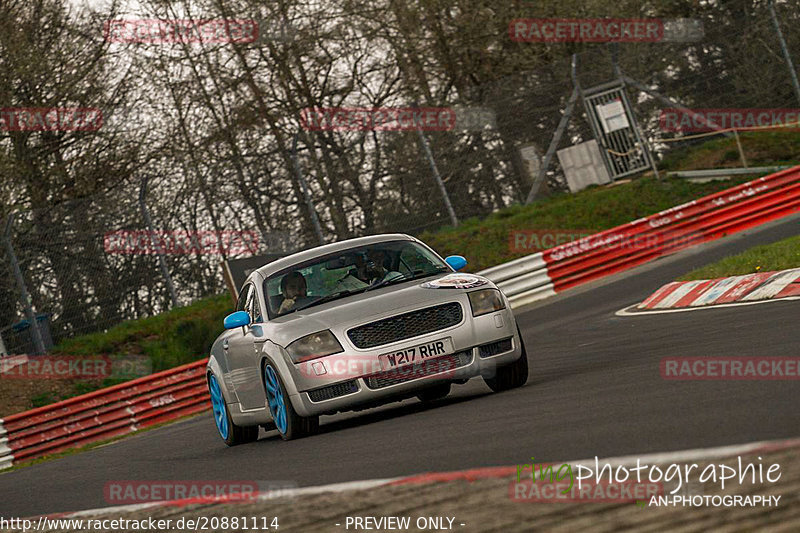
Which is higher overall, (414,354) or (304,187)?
(304,187)

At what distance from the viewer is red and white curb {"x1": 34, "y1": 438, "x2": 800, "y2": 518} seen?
4527 mm

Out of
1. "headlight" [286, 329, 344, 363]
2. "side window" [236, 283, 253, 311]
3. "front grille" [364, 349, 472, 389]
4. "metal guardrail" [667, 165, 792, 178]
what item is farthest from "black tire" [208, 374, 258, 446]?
"metal guardrail" [667, 165, 792, 178]

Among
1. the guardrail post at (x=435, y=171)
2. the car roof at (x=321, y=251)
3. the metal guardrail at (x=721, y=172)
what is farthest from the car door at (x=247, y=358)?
the metal guardrail at (x=721, y=172)

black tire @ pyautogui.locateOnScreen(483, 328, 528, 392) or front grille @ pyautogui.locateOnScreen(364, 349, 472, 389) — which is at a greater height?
front grille @ pyautogui.locateOnScreen(364, 349, 472, 389)

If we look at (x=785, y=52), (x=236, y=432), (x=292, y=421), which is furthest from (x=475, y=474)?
(x=785, y=52)

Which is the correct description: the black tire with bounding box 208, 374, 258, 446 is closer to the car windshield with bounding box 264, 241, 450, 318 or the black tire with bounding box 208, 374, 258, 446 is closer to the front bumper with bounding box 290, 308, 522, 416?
the car windshield with bounding box 264, 241, 450, 318

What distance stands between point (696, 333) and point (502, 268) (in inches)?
387

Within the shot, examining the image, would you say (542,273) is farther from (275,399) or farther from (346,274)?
(275,399)

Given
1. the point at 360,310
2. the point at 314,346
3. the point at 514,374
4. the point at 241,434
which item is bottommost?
the point at 514,374

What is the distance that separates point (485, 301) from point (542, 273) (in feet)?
37.3

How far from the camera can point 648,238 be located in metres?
20.8

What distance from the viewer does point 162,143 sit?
28297mm

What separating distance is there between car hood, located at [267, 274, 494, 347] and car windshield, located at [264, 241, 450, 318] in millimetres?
421

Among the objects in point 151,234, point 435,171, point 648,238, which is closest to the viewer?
point 648,238
